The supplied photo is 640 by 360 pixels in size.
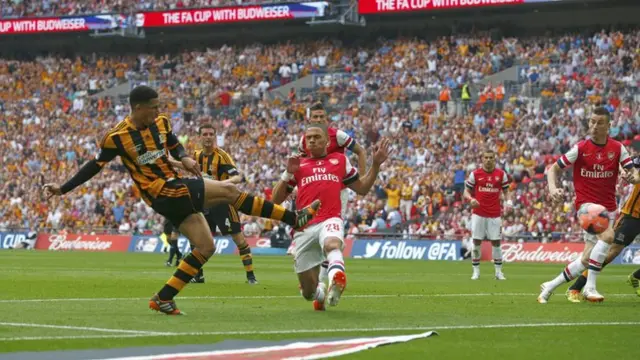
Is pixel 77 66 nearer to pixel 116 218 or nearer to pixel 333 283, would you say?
pixel 116 218

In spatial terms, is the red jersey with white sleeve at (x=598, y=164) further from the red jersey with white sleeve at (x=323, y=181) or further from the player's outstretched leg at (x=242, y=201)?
the player's outstretched leg at (x=242, y=201)

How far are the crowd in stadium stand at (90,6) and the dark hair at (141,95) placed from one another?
146 ft

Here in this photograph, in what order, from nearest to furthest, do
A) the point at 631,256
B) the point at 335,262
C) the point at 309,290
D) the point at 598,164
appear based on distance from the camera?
the point at 335,262
the point at 309,290
the point at 598,164
the point at 631,256

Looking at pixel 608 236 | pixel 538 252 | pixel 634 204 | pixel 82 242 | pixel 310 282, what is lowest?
pixel 82 242

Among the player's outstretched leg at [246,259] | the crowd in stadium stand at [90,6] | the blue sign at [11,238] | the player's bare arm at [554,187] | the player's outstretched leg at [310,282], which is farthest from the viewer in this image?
the crowd in stadium stand at [90,6]

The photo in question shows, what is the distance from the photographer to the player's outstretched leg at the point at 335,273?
12.3 metres

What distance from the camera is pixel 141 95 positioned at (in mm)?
12062

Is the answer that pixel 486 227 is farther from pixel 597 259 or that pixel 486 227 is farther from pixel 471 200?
pixel 597 259

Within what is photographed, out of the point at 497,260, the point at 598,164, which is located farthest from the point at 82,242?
the point at 598,164

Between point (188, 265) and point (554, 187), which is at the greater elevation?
point (554, 187)

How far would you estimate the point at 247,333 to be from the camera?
1020 centimetres

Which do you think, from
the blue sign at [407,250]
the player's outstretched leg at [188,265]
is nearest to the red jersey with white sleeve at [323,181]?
the player's outstretched leg at [188,265]

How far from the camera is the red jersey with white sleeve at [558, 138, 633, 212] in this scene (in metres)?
15.3

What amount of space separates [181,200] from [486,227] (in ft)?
46.8
